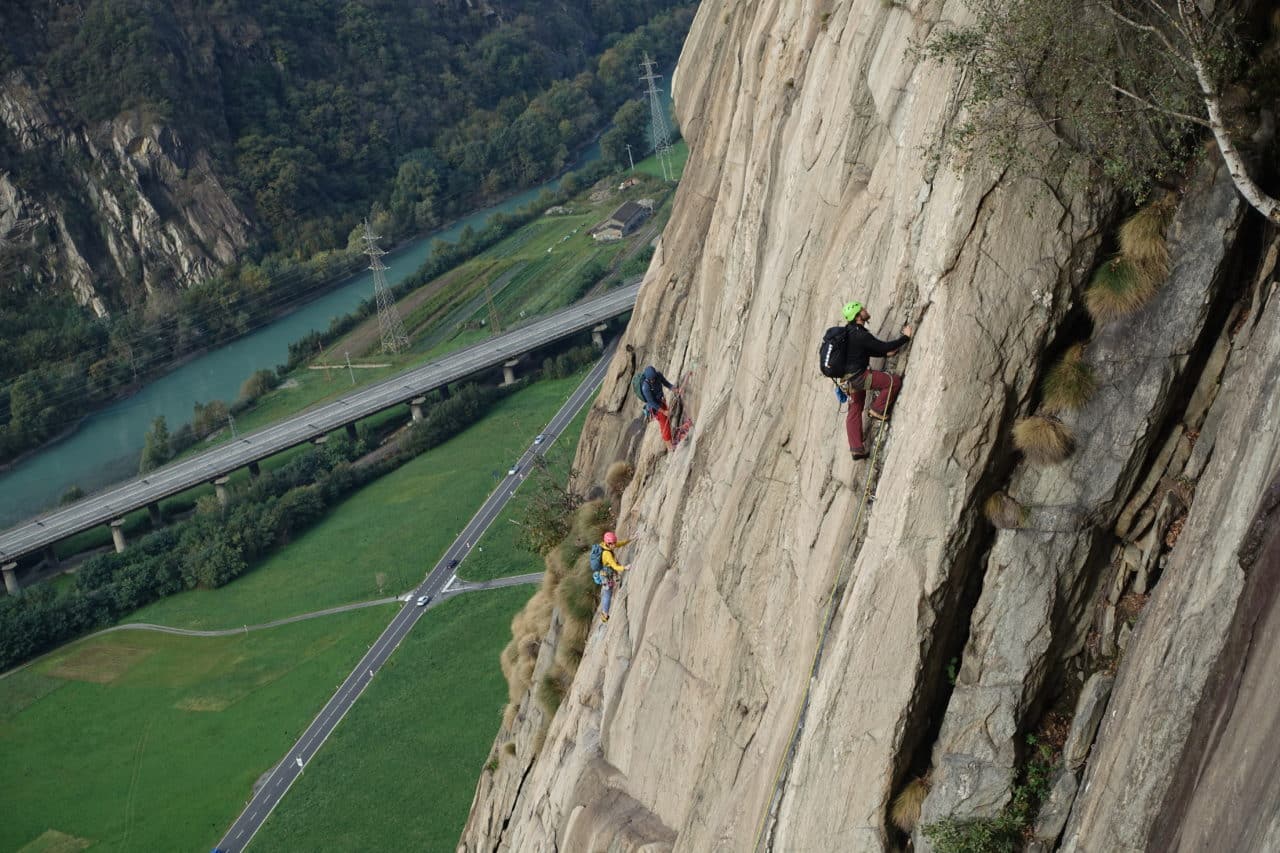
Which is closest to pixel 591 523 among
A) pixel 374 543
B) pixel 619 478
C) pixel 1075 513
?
pixel 619 478

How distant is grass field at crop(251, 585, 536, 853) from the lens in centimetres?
5231

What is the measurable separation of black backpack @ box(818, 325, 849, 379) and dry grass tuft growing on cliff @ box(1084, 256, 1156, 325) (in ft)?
9.78

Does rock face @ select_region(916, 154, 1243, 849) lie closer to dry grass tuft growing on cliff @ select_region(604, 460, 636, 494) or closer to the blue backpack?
the blue backpack

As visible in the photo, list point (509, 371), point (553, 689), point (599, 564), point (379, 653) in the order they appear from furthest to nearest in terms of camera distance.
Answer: point (509, 371) < point (379, 653) < point (553, 689) < point (599, 564)

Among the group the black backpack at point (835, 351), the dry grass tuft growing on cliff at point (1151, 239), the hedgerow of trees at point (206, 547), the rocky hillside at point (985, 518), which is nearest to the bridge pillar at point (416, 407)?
the hedgerow of trees at point (206, 547)

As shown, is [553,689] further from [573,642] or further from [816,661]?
[816,661]

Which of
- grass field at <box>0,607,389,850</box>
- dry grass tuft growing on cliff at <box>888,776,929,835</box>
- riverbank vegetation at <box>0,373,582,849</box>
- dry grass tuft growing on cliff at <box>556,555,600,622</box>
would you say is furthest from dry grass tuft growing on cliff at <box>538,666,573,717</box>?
grass field at <box>0,607,389,850</box>

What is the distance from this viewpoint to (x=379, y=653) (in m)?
67.2

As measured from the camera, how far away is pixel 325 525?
3307 inches

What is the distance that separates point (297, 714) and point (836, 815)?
54.1 m

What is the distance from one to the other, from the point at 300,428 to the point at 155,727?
33.7m

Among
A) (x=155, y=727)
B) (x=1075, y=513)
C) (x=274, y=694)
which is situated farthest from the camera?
(x=155, y=727)

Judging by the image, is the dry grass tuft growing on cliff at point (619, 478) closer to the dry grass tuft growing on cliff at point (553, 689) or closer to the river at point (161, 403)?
the dry grass tuft growing on cliff at point (553, 689)

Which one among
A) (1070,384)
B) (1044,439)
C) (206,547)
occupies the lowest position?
(206,547)
